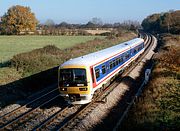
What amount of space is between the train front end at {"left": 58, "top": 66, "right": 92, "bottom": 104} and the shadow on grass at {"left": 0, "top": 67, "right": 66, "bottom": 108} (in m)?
1.86

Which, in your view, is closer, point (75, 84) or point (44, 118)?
point (44, 118)

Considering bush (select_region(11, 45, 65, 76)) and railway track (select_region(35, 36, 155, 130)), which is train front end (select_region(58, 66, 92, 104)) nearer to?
railway track (select_region(35, 36, 155, 130))

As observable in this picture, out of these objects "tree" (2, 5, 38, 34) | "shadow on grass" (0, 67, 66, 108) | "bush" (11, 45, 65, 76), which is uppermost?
"tree" (2, 5, 38, 34)

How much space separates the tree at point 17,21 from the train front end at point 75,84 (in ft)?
253

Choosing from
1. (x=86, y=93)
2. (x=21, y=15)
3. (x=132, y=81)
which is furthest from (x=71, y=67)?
(x=21, y=15)

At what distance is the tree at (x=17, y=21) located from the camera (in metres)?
90.4

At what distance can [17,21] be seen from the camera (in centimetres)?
9175

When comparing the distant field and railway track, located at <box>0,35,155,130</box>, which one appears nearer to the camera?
railway track, located at <box>0,35,155,130</box>

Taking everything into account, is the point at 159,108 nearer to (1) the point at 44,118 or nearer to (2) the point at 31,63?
(1) the point at 44,118

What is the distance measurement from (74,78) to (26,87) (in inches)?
287

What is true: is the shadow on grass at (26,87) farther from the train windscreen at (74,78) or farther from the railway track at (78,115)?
the railway track at (78,115)

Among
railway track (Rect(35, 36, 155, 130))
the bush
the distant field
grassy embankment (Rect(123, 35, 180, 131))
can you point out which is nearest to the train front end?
railway track (Rect(35, 36, 155, 130))

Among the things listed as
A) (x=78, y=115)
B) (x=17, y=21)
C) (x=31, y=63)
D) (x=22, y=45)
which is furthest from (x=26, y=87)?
(x=17, y=21)

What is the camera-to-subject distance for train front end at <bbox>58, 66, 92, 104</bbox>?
1641 cm
